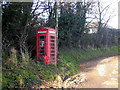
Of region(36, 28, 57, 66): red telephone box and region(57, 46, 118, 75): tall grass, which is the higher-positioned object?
region(36, 28, 57, 66): red telephone box

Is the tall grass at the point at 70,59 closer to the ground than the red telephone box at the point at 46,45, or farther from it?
closer to the ground

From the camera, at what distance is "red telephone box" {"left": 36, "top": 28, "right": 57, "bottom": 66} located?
653 cm

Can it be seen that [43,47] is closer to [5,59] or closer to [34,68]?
[34,68]

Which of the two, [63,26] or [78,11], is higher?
Answer: [78,11]

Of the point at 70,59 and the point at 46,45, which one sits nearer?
the point at 46,45

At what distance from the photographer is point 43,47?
6.68 m

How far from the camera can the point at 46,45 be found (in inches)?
257

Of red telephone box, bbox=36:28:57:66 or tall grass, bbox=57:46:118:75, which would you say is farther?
tall grass, bbox=57:46:118:75

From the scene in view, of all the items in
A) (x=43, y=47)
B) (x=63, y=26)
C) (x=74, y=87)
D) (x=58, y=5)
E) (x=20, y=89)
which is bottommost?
(x=74, y=87)

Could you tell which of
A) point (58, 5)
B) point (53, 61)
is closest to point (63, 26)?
point (58, 5)

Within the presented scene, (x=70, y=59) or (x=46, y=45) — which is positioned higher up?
(x=46, y=45)

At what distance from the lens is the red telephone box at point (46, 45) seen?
653 centimetres

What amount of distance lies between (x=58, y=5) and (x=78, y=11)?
3911mm

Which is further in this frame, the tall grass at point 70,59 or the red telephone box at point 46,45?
the tall grass at point 70,59
